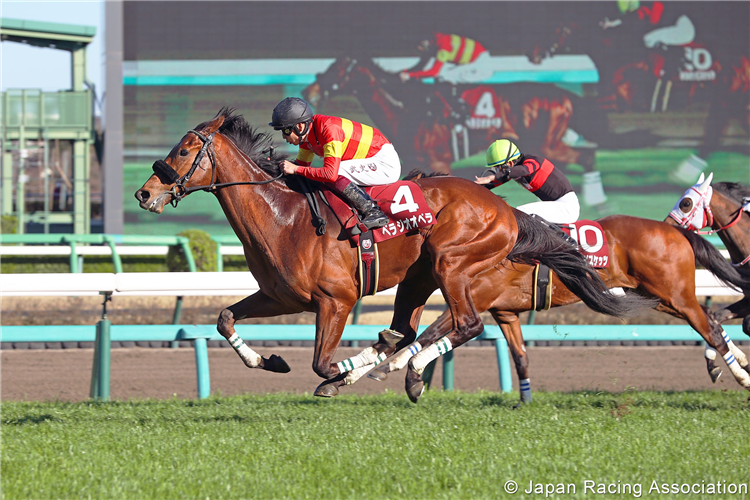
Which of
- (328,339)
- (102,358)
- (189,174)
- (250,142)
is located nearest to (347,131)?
(250,142)

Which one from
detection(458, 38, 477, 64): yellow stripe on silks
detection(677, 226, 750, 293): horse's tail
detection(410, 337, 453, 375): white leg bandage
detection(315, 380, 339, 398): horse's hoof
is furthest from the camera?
detection(458, 38, 477, 64): yellow stripe on silks

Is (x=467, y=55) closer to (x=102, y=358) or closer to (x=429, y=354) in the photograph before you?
(x=102, y=358)

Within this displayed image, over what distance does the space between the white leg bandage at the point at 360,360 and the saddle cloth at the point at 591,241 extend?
1593 millimetres

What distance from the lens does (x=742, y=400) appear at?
17.2 feet

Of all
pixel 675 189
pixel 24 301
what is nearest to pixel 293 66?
pixel 675 189

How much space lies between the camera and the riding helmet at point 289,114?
413 centimetres

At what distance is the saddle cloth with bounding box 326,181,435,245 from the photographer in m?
4.18

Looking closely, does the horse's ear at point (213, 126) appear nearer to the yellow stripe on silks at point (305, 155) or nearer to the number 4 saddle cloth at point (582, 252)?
the yellow stripe on silks at point (305, 155)

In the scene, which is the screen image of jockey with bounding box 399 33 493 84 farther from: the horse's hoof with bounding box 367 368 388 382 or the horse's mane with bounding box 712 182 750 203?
the horse's hoof with bounding box 367 368 388 382

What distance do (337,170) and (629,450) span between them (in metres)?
1.88

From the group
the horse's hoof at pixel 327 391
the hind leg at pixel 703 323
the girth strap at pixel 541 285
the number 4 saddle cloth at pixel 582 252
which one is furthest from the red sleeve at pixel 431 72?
the horse's hoof at pixel 327 391

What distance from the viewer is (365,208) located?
414cm

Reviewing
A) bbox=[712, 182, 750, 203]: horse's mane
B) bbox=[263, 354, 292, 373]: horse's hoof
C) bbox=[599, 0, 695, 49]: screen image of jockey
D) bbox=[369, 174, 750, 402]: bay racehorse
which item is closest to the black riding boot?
bbox=[263, 354, 292, 373]: horse's hoof

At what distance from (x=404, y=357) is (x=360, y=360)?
229 mm
